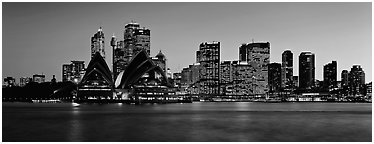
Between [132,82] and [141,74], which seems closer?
[141,74]

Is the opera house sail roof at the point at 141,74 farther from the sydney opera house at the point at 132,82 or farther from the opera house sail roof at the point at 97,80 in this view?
the opera house sail roof at the point at 97,80

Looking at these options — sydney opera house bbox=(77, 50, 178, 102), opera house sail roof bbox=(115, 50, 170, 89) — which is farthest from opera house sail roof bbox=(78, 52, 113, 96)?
opera house sail roof bbox=(115, 50, 170, 89)

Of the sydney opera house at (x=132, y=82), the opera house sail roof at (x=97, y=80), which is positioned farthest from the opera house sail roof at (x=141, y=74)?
the opera house sail roof at (x=97, y=80)

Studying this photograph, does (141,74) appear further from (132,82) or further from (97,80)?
(97,80)

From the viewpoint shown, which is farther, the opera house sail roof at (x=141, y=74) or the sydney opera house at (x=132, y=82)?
the sydney opera house at (x=132, y=82)

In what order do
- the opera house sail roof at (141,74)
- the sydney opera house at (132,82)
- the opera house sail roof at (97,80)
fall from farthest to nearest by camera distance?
the opera house sail roof at (97,80) → the sydney opera house at (132,82) → the opera house sail roof at (141,74)

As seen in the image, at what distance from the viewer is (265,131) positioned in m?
18.2

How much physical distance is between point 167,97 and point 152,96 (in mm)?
2224

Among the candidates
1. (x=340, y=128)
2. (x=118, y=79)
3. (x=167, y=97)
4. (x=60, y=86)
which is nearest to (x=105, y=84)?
(x=118, y=79)

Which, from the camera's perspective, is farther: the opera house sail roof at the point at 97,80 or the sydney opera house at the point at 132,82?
the opera house sail roof at the point at 97,80

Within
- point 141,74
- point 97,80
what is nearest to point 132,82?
point 141,74

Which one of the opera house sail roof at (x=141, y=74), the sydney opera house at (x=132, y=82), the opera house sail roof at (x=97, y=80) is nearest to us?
the opera house sail roof at (x=141, y=74)

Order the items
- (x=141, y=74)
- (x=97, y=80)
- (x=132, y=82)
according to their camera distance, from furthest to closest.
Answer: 1. (x=97, y=80)
2. (x=132, y=82)
3. (x=141, y=74)

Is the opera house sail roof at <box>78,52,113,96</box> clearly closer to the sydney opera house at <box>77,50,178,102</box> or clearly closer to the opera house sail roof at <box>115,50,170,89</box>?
the sydney opera house at <box>77,50,178,102</box>
